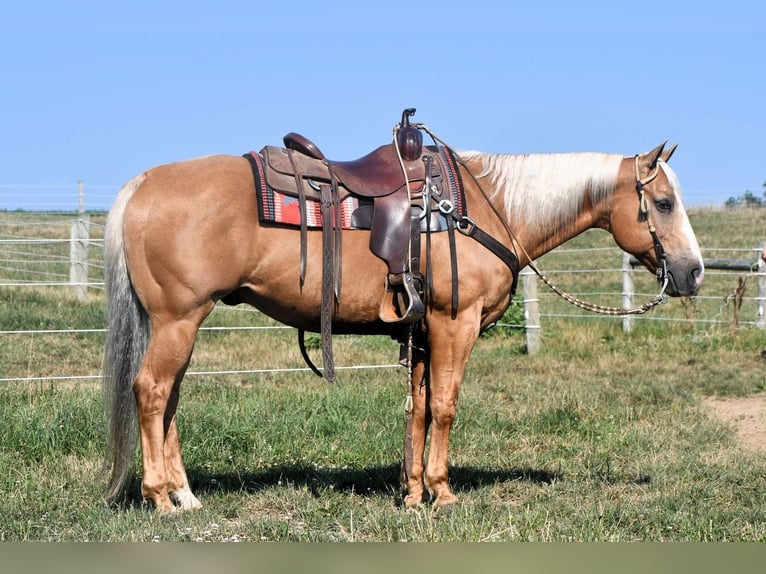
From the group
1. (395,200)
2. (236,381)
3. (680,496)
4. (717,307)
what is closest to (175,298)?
(395,200)

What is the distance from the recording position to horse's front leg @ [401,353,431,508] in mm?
5145

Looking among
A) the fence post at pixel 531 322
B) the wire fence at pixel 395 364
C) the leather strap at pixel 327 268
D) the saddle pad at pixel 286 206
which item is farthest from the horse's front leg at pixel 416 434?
the fence post at pixel 531 322

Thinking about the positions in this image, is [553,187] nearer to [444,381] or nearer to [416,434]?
[444,381]

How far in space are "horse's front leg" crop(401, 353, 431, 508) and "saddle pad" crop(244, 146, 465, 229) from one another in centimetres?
108

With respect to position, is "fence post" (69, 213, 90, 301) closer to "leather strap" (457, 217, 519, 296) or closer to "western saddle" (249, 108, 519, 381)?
"western saddle" (249, 108, 519, 381)

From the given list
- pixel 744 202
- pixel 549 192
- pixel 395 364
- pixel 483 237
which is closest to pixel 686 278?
pixel 549 192

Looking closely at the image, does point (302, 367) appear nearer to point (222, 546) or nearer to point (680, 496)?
point (680, 496)

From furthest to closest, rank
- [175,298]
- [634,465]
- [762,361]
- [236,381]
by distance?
[762,361] → [236,381] → [634,465] → [175,298]

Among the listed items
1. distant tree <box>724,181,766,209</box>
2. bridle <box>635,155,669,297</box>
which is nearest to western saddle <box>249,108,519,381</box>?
bridle <box>635,155,669,297</box>

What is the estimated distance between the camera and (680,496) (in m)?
5.22

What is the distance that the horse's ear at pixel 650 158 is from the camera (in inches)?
203

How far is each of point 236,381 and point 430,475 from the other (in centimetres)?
440

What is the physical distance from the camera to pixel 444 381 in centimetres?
504

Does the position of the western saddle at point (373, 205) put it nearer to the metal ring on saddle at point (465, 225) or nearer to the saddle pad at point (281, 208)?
the saddle pad at point (281, 208)
